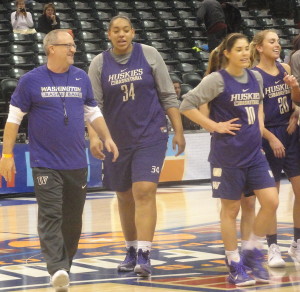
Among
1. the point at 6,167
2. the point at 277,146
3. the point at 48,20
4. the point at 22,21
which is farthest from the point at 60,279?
the point at 22,21

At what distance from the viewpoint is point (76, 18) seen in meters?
18.2

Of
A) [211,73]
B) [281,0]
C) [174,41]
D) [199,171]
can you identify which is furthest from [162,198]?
[281,0]

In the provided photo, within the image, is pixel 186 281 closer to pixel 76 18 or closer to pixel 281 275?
pixel 281 275

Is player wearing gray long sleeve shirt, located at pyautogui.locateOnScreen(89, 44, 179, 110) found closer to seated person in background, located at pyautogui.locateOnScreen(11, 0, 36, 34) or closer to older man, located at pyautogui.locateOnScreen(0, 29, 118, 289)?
older man, located at pyautogui.locateOnScreen(0, 29, 118, 289)

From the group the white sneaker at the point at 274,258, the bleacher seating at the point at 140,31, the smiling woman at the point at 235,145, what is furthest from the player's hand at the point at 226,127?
the bleacher seating at the point at 140,31

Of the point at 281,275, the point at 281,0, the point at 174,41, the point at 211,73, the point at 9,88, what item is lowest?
the point at 281,275

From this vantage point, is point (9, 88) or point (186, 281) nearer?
point (186, 281)

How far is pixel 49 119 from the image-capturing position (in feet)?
18.9

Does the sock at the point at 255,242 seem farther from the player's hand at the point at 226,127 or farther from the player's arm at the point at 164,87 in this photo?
the player's arm at the point at 164,87

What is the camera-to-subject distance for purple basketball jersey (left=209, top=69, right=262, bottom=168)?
19.4 ft

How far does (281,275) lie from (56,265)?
1569mm

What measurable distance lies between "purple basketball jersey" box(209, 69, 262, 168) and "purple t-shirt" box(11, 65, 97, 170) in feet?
3.21

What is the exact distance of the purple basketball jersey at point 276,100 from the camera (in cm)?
655

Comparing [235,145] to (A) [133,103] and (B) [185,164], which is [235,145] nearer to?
(A) [133,103]
